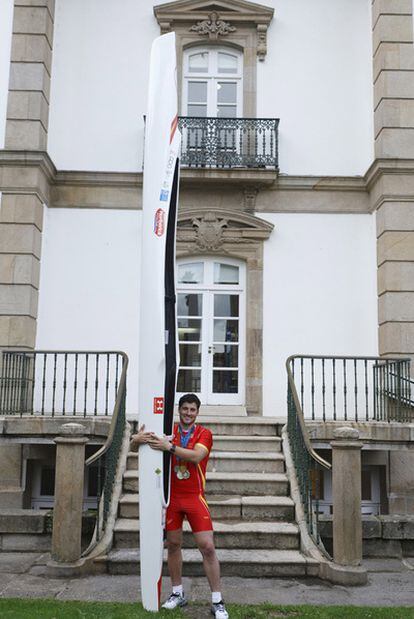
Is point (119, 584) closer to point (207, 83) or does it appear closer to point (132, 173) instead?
point (132, 173)

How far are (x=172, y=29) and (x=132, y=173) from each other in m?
2.83

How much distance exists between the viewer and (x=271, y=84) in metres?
11.9

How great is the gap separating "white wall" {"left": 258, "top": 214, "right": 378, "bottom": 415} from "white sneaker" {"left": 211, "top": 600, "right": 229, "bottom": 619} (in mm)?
5897

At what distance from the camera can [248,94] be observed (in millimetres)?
11875

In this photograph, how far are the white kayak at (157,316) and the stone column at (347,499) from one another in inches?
82.2

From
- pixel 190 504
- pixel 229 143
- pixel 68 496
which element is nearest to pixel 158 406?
pixel 190 504

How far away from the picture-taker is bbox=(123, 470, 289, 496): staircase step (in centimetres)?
797

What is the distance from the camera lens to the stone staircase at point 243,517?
6.59 metres

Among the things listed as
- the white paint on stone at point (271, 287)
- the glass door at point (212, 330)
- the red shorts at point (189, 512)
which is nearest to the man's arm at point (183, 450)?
the red shorts at point (189, 512)

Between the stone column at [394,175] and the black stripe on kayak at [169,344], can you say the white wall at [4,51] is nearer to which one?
the stone column at [394,175]

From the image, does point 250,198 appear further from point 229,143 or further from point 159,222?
point 159,222

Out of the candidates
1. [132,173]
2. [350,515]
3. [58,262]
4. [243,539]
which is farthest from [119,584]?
[132,173]

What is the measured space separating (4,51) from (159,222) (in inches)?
298


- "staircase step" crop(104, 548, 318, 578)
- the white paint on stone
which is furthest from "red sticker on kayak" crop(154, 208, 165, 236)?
the white paint on stone
